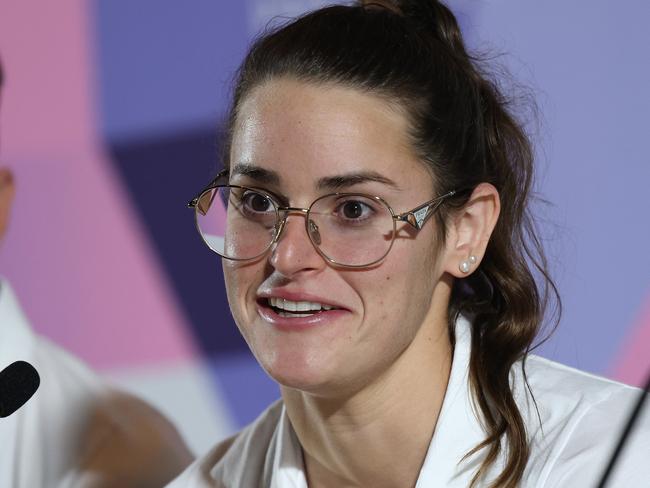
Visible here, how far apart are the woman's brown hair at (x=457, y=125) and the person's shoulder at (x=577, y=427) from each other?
0.02m

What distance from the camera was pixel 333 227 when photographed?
44.5 inches

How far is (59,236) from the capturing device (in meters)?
2.15

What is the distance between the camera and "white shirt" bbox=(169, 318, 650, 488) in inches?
45.0

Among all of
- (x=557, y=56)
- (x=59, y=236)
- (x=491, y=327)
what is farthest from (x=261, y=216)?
(x=59, y=236)

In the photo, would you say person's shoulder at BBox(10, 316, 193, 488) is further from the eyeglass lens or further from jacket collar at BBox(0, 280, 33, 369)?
the eyeglass lens

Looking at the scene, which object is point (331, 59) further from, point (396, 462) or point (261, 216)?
point (396, 462)

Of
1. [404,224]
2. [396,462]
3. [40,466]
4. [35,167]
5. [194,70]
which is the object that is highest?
[404,224]

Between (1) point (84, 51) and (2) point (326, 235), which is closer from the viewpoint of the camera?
(2) point (326, 235)

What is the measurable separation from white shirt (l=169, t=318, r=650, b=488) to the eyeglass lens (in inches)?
8.2

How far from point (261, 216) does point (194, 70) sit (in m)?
0.96

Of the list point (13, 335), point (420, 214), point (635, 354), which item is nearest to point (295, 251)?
point (420, 214)

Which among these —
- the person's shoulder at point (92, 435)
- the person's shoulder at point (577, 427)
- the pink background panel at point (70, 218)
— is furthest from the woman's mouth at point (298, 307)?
the pink background panel at point (70, 218)

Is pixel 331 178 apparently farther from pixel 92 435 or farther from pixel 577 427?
pixel 92 435

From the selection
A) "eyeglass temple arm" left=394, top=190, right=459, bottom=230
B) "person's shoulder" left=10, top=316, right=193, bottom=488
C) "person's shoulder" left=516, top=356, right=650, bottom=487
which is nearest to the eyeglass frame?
"eyeglass temple arm" left=394, top=190, right=459, bottom=230
